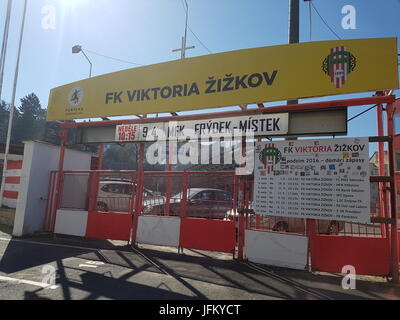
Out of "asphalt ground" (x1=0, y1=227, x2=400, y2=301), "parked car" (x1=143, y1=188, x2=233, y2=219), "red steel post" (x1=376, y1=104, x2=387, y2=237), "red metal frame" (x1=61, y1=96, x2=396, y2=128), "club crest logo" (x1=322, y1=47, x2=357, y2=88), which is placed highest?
"club crest logo" (x1=322, y1=47, x2=357, y2=88)

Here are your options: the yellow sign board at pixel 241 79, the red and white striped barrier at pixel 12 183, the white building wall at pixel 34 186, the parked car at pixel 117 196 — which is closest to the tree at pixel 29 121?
the red and white striped barrier at pixel 12 183

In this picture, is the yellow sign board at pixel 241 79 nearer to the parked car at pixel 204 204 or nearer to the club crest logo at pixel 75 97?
the club crest logo at pixel 75 97

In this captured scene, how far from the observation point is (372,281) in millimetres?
5586

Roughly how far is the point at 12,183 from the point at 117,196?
4149 millimetres

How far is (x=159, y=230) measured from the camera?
25.5ft

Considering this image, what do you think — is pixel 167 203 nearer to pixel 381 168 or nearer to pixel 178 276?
pixel 178 276

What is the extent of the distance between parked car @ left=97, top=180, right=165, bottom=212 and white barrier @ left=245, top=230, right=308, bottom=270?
350cm

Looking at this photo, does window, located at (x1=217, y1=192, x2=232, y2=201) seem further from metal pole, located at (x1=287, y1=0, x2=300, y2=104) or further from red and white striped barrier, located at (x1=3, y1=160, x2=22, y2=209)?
red and white striped barrier, located at (x1=3, y1=160, x2=22, y2=209)

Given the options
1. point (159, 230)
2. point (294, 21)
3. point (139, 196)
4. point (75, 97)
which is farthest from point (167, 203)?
point (294, 21)

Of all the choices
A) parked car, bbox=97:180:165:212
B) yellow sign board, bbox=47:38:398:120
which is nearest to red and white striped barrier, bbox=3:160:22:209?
parked car, bbox=97:180:165:212

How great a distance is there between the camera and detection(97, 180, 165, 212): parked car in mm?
9156

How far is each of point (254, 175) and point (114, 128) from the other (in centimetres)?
467
